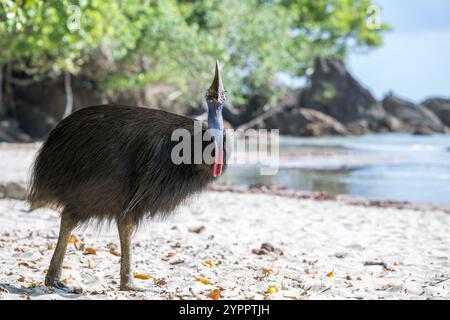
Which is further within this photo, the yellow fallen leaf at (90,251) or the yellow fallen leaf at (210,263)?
the yellow fallen leaf at (90,251)

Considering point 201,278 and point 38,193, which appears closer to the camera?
point 38,193

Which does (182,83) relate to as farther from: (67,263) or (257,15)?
(67,263)

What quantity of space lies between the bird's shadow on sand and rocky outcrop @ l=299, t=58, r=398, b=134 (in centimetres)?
3549

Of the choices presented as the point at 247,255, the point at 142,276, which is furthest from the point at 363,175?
the point at 142,276

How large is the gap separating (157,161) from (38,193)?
0.86m

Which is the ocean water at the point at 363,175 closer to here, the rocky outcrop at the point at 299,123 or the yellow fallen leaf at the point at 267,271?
the yellow fallen leaf at the point at 267,271

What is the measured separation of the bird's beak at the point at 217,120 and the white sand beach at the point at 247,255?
46cm

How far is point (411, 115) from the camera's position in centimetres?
4112

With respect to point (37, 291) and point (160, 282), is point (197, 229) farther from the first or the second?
point (37, 291)

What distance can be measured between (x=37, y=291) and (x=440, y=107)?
4480 centimetres

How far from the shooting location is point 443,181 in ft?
46.3

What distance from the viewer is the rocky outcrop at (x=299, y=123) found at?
31.8m

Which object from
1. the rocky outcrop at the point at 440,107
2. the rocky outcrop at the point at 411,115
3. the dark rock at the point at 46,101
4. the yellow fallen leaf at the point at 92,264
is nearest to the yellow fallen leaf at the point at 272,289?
the yellow fallen leaf at the point at 92,264
